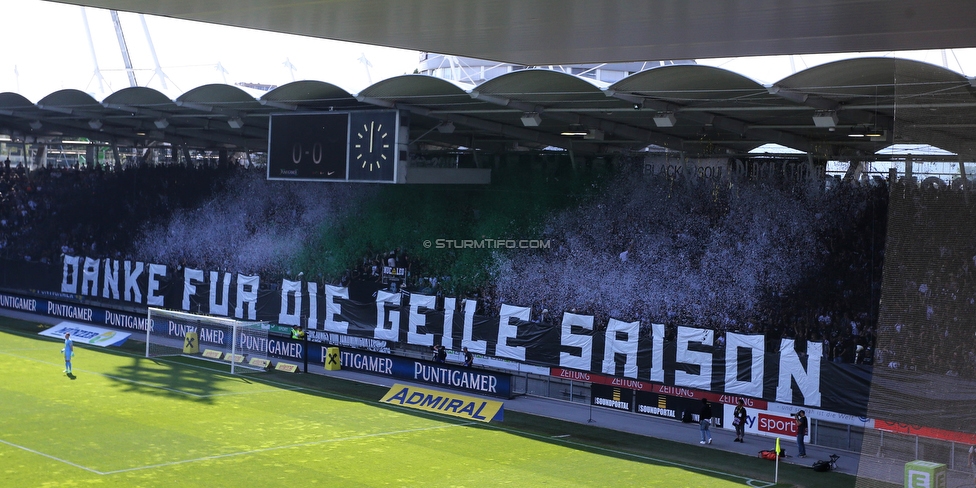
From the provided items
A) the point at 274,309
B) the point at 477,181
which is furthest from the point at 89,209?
the point at 477,181

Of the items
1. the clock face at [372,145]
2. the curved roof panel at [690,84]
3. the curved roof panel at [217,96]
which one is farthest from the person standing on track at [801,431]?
the curved roof panel at [217,96]

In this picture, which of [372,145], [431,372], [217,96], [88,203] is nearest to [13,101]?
[88,203]

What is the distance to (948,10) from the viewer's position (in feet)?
24.6

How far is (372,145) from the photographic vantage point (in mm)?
25031

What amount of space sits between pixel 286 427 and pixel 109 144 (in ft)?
97.9

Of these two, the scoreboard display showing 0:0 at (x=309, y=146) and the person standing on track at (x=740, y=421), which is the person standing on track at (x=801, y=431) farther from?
the scoreboard display showing 0:0 at (x=309, y=146)

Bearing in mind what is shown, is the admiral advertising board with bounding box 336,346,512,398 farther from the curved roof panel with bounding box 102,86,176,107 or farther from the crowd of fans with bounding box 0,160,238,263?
the crowd of fans with bounding box 0,160,238,263

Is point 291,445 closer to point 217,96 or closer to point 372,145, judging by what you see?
point 372,145

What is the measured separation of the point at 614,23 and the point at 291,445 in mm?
13403

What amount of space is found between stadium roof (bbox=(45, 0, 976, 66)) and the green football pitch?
954 centimetres

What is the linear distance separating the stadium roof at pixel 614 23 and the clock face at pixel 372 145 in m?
14.1

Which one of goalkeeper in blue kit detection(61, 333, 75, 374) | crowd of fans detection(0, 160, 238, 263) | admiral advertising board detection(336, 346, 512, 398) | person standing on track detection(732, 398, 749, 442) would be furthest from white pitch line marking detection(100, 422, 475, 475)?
crowd of fans detection(0, 160, 238, 263)

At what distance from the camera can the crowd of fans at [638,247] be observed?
79.6ft

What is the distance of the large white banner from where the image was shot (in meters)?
32.3
